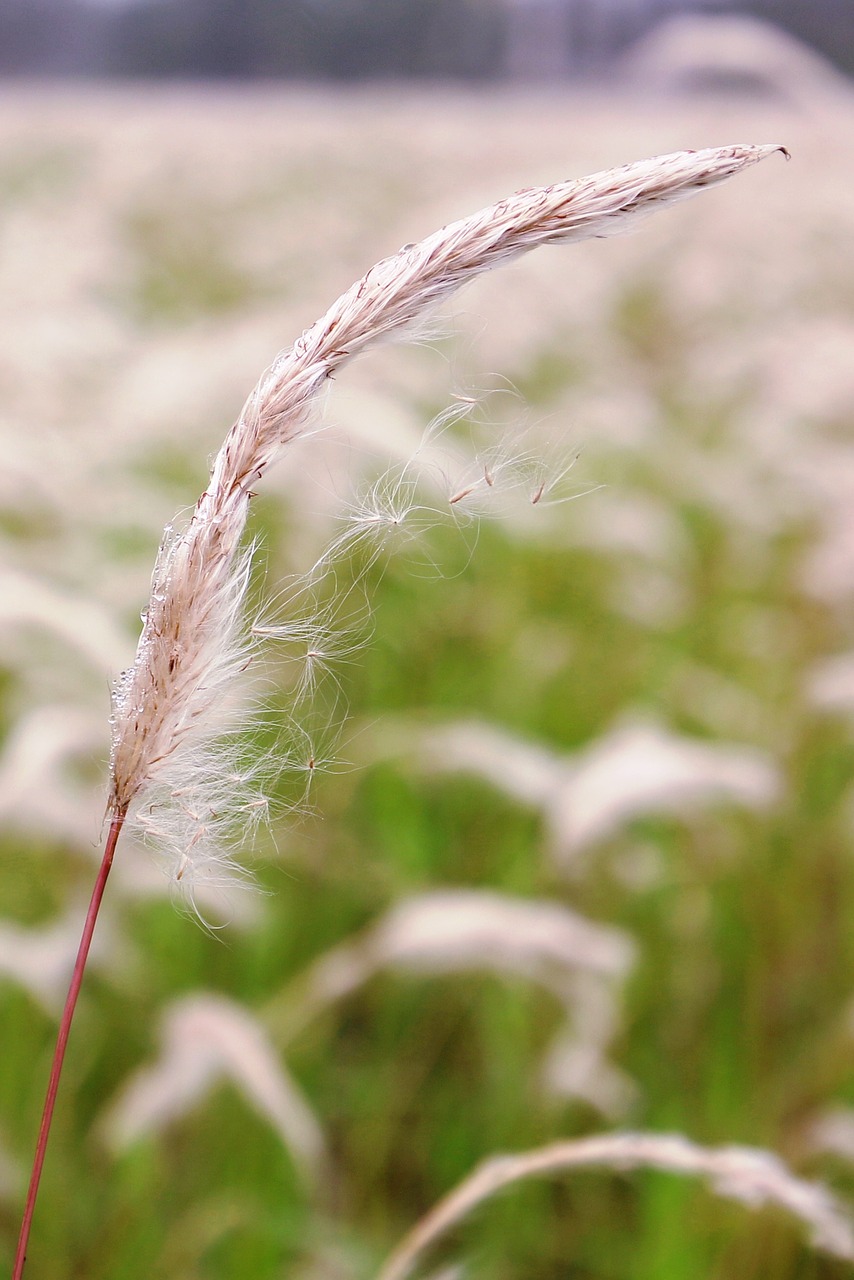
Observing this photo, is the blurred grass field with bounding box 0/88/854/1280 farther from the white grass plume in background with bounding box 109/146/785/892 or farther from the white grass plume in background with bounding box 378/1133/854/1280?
the white grass plume in background with bounding box 378/1133/854/1280

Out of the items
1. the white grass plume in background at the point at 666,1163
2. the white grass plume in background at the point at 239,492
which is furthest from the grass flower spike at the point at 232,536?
the white grass plume in background at the point at 666,1163

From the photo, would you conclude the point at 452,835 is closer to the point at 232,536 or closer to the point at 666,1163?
the point at 666,1163

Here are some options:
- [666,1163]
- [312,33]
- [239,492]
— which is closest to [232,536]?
[239,492]

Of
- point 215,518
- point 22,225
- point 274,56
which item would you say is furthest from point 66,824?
point 274,56

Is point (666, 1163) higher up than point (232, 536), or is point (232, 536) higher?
point (232, 536)

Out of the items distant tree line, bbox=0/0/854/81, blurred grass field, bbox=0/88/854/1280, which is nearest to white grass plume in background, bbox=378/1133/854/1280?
blurred grass field, bbox=0/88/854/1280

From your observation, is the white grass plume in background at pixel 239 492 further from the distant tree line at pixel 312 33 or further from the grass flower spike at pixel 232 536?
the distant tree line at pixel 312 33
